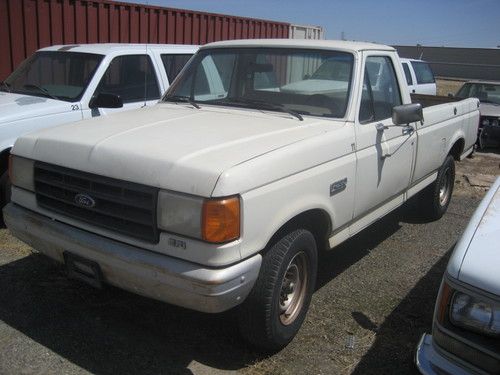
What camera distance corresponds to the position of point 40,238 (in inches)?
128

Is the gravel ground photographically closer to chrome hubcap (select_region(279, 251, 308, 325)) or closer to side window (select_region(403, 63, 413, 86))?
chrome hubcap (select_region(279, 251, 308, 325))

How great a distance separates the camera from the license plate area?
3.02 meters

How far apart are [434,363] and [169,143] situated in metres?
1.82

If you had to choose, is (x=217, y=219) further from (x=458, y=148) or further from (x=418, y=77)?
(x=418, y=77)

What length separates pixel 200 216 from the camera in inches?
104

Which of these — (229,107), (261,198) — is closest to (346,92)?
(229,107)

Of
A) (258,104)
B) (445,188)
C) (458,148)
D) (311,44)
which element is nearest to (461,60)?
(458,148)

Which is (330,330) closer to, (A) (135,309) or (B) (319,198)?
(B) (319,198)

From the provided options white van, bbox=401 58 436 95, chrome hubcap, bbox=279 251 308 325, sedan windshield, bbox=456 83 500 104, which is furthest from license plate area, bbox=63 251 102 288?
sedan windshield, bbox=456 83 500 104

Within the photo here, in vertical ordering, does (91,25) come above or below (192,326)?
above

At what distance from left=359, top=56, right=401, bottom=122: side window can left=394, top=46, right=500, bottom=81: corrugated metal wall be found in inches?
1699

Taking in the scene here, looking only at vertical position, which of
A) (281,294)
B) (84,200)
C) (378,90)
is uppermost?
(378,90)

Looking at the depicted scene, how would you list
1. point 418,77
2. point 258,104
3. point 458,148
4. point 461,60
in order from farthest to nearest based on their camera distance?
point 461,60
point 418,77
point 458,148
point 258,104

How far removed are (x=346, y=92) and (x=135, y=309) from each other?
2.24 meters
